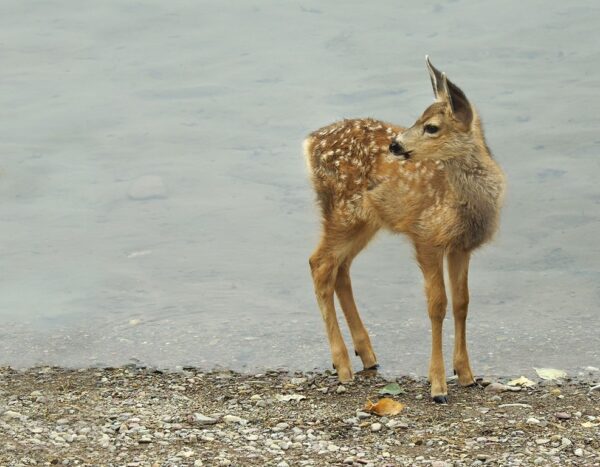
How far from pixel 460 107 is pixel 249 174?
5448 millimetres

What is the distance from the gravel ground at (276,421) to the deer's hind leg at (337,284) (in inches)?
7.8

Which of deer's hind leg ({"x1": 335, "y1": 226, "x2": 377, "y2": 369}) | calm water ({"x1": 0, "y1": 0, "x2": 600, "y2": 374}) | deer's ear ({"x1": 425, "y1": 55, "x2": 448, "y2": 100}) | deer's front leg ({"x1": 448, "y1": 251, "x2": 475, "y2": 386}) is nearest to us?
deer's ear ({"x1": 425, "y1": 55, "x2": 448, "y2": 100})

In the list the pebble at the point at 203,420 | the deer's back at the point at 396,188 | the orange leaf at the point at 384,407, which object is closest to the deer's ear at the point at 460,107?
the deer's back at the point at 396,188

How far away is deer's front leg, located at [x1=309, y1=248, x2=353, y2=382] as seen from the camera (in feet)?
33.8

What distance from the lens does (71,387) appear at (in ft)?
33.3

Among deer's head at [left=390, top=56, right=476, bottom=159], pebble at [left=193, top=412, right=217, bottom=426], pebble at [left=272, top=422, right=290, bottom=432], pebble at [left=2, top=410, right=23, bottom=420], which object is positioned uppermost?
deer's head at [left=390, top=56, right=476, bottom=159]

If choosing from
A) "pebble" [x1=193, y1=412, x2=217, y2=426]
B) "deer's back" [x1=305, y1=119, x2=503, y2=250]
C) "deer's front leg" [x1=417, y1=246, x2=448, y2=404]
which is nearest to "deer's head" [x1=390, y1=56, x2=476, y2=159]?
"deer's back" [x1=305, y1=119, x2=503, y2=250]

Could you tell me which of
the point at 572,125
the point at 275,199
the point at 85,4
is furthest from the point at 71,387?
the point at 85,4

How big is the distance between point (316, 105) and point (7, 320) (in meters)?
5.27

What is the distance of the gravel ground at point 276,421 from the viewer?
8414 mm

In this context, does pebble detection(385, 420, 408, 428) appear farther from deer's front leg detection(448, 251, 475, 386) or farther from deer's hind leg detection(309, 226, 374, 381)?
deer's hind leg detection(309, 226, 374, 381)

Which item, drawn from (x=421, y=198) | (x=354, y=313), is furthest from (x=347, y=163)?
(x=354, y=313)

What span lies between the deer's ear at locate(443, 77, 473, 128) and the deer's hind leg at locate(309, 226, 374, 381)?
3.69ft

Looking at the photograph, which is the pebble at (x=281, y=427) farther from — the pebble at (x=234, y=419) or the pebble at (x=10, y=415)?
the pebble at (x=10, y=415)
